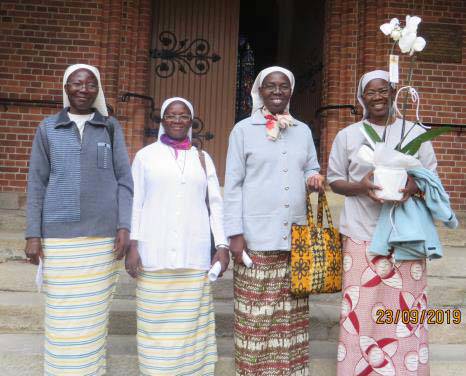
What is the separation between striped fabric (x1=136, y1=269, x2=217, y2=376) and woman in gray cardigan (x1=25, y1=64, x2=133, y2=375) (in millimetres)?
221

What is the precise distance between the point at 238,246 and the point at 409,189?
95cm

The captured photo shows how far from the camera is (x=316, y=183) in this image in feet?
9.41

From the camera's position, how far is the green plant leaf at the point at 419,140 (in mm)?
2699

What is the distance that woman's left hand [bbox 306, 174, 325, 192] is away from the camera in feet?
9.37

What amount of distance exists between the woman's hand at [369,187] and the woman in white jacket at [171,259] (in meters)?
0.81

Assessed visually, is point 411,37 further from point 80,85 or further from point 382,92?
point 80,85

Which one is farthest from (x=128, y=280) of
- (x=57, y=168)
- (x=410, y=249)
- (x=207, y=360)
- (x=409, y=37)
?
(x=409, y=37)

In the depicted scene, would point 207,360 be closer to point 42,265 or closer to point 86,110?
point 42,265

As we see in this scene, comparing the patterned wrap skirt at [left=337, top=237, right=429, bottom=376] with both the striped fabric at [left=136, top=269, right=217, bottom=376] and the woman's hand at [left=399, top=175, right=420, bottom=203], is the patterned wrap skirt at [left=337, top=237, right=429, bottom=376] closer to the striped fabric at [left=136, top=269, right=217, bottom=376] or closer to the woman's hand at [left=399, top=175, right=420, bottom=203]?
the woman's hand at [left=399, top=175, right=420, bottom=203]

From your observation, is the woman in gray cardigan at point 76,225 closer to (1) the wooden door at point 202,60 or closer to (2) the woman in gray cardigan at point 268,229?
(2) the woman in gray cardigan at point 268,229

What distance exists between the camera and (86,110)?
2.93m

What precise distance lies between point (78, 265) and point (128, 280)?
140 centimetres

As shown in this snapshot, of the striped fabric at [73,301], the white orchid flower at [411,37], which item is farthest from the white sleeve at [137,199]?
the white orchid flower at [411,37]

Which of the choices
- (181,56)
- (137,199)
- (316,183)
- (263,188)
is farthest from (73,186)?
(181,56)
